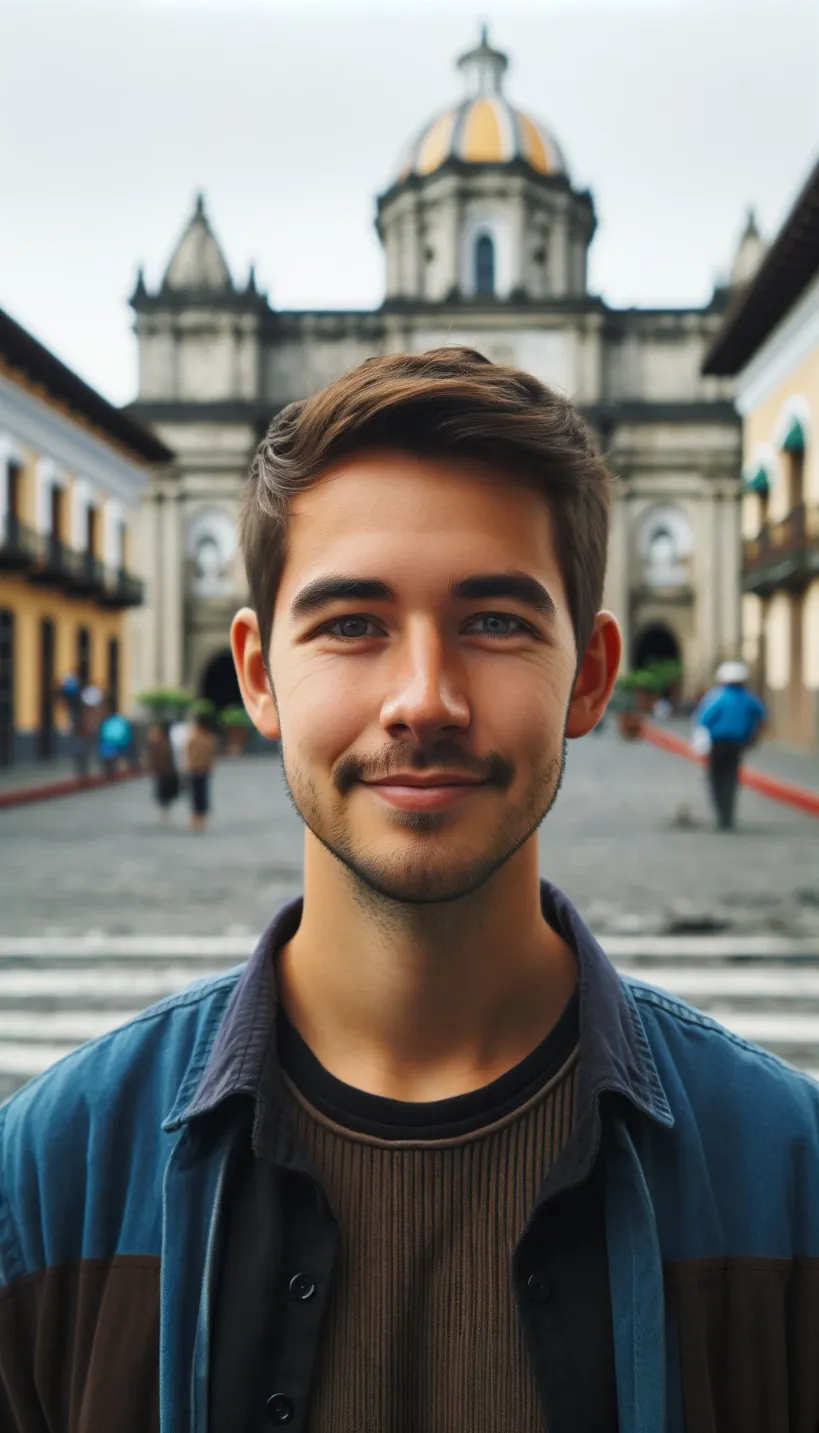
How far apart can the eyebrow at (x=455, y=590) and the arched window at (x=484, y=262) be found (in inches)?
1874

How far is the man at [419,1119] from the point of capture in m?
1.47

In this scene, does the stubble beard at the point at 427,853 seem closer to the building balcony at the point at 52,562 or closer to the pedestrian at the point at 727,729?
the pedestrian at the point at 727,729

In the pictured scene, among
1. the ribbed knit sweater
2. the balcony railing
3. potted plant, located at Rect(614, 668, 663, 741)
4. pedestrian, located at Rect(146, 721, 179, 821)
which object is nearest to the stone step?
the ribbed knit sweater

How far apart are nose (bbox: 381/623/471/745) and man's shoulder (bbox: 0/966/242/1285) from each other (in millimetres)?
522

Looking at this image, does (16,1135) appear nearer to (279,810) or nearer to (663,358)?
(279,810)

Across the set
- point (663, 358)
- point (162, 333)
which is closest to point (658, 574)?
point (663, 358)

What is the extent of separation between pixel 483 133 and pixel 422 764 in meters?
49.2

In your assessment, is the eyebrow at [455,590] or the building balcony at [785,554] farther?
the building balcony at [785,554]

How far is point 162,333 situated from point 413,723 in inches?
1880

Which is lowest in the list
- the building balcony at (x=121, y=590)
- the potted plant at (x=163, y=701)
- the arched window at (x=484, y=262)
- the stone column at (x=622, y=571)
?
Result: the potted plant at (x=163, y=701)

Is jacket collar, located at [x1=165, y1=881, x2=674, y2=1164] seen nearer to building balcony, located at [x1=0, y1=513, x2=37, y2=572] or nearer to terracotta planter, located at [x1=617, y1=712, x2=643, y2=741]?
building balcony, located at [x1=0, y1=513, x2=37, y2=572]

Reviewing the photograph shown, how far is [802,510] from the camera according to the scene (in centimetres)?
2406

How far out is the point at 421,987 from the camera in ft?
5.41

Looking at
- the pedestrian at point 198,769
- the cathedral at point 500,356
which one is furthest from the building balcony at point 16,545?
the cathedral at point 500,356
